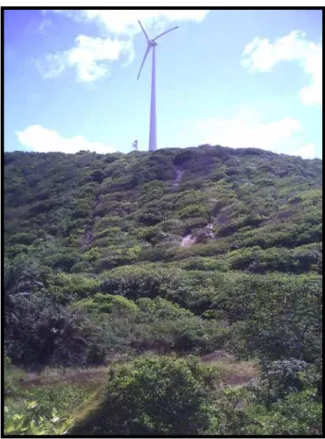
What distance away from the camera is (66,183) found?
15.9 meters

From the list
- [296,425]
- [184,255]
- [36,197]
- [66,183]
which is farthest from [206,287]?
[66,183]

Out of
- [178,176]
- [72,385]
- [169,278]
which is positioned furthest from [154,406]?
[178,176]

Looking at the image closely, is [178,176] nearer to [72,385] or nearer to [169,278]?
[169,278]

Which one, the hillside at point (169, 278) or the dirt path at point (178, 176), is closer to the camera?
the hillside at point (169, 278)

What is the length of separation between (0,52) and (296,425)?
20.8 ft

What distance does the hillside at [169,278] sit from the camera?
294 inches

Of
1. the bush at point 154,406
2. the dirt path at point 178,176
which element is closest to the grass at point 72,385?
the bush at point 154,406

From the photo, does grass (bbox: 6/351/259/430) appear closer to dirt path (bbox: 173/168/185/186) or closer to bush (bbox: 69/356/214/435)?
bush (bbox: 69/356/214/435)

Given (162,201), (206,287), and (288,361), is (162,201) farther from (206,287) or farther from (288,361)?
(288,361)

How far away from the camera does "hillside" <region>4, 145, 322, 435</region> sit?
7.48 metres

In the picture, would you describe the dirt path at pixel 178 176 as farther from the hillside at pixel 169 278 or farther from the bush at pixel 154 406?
the bush at pixel 154 406

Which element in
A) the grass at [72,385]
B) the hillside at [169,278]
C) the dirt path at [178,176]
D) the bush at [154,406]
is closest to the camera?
the bush at [154,406]

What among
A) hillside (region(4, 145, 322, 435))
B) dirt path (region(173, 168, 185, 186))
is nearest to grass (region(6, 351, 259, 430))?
hillside (region(4, 145, 322, 435))

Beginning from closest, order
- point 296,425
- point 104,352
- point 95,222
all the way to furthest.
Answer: point 296,425 < point 104,352 < point 95,222
